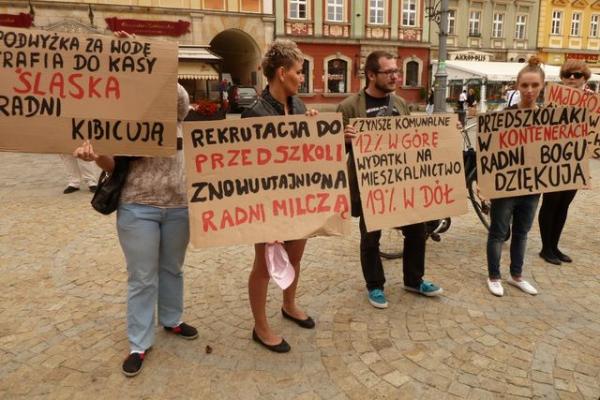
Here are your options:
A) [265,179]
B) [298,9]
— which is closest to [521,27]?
[298,9]

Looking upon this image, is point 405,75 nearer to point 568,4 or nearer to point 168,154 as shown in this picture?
point 568,4

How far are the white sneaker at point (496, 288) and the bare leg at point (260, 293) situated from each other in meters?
1.89

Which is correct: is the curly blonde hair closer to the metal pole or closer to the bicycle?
the bicycle

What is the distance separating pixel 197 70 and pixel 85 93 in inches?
813

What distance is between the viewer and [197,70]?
2197 cm

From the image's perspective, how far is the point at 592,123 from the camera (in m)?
4.56

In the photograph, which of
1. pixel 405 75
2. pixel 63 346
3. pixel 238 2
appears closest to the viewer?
pixel 63 346

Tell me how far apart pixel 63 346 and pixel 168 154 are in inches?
63.2

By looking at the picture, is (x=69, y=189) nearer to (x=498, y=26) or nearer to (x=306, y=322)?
(x=306, y=322)

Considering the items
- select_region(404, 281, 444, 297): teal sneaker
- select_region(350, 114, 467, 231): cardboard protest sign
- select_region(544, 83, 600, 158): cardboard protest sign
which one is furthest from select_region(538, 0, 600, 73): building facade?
select_region(404, 281, 444, 297): teal sneaker

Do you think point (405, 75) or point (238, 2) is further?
point (405, 75)

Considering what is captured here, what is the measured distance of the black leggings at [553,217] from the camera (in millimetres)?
4543

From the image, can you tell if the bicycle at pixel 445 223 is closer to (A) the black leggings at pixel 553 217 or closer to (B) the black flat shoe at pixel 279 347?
(A) the black leggings at pixel 553 217

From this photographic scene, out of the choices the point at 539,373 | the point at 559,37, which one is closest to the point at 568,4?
the point at 559,37
